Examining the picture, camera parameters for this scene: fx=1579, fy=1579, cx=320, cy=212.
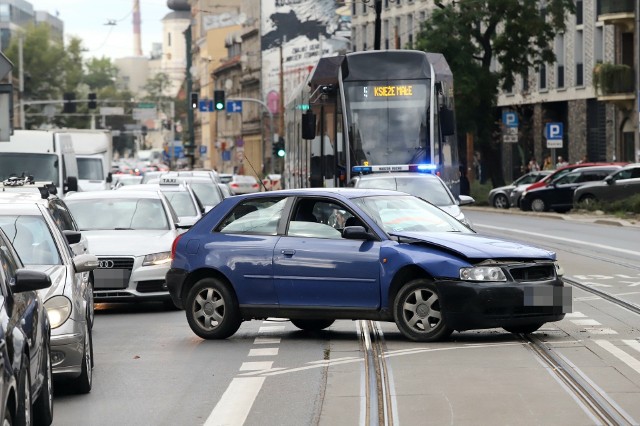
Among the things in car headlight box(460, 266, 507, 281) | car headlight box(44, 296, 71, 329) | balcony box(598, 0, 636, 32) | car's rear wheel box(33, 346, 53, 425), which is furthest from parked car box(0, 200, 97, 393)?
balcony box(598, 0, 636, 32)

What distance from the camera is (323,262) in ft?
47.0

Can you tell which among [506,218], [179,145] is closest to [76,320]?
[506,218]

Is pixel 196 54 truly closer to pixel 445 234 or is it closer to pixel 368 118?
pixel 368 118

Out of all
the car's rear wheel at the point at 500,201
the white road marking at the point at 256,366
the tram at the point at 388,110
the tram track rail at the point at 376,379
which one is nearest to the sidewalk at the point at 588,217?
the car's rear wheel at the point at 500,201

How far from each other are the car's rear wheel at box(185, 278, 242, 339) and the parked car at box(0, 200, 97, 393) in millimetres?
1842

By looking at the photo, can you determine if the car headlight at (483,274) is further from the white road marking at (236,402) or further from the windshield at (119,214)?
the windshield at (119,214)

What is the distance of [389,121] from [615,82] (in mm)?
29048

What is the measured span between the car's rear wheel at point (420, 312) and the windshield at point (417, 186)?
1120cm

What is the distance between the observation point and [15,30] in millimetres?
140125

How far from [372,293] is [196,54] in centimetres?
16529

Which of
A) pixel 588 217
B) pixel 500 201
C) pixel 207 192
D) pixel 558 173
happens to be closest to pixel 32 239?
pixel 207 192

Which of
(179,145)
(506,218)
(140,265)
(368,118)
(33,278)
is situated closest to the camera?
(33,278)

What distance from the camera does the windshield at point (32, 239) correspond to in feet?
39.2

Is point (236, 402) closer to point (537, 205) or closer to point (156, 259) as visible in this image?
point (156, 259)
